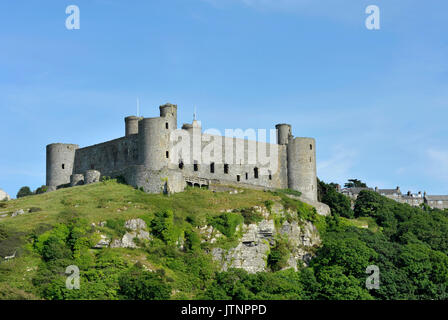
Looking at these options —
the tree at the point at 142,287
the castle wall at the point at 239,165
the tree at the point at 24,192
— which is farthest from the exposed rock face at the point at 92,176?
the tree at the point at 142,287

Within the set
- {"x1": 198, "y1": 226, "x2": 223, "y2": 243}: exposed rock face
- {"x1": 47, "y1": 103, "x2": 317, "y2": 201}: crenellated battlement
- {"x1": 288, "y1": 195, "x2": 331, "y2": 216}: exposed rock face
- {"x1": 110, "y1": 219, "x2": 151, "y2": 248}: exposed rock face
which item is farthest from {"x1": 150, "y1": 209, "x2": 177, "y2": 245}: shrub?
{"x1": 288, "y1": 195, "x2": 331, "y2": 216}: exposed rock face

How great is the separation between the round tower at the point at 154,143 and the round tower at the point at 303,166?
15603 mm

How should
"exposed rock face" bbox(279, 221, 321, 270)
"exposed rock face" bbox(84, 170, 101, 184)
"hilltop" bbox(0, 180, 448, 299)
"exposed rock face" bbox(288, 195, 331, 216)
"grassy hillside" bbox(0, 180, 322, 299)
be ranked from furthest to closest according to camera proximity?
"exposed rock face" bbox(84, 170, 101, 184), "exposed rock face" bbox(288, 195, 331, 216), "exposed rock face" bbox(279, 221, 321, 270), "hilltop" bbox(0, 180, 448, 299), "grassy hillside" bbox(0, 180, 322, 299)

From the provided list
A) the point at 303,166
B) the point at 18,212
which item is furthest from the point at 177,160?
the point at 18,212

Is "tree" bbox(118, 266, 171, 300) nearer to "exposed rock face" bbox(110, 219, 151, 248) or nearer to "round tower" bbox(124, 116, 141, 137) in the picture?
"exposed rock face" bbox(110, 219, 151, 248)

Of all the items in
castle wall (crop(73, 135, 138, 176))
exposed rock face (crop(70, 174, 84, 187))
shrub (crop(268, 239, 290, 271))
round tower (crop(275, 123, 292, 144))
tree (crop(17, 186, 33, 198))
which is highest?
round tower (crop(275, 123, 292, 144))

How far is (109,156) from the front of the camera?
3265 inches

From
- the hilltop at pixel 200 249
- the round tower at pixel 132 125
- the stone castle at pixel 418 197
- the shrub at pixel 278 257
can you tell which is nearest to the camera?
the hilltop at pixel 200 249

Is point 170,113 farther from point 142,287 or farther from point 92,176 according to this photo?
point 142,287

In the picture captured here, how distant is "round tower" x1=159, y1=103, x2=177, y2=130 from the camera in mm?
77750

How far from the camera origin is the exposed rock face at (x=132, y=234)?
208 ft

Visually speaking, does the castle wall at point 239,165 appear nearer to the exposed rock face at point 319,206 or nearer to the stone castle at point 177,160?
the stone castle at point 177,160

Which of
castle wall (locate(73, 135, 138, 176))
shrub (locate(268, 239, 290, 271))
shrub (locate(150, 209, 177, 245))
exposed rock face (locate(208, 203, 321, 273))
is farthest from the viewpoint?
castle wall (locate(73, 135, 138, 176))

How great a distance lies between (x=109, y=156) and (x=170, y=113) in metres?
9.44
